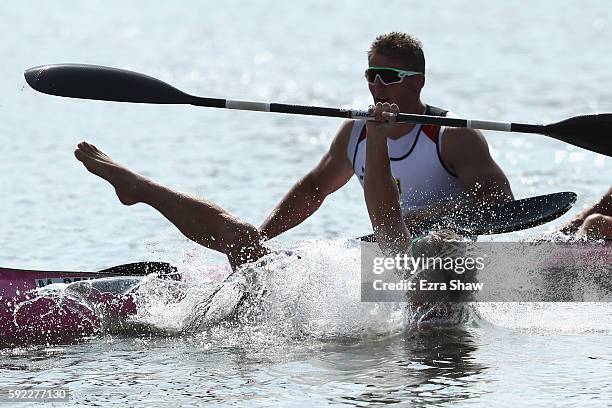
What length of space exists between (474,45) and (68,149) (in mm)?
11224

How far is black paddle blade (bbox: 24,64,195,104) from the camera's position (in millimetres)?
7852

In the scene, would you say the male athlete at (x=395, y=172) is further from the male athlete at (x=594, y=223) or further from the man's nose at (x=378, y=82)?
the male athlete at (x=594, y=223)

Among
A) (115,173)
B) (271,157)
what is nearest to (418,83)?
(115,173)

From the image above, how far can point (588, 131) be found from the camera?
25.3 feet

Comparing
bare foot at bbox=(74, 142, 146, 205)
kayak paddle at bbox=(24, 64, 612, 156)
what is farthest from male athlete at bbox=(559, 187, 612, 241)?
bare foot at bbox=(74, 142, 146, 205)

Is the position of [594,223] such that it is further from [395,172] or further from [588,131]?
[395,172]

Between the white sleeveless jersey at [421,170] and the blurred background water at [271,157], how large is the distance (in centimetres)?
56

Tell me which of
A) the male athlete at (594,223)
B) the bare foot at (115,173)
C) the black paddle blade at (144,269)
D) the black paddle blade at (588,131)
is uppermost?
the black paddle blade at (588,131)

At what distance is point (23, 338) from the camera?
7125 millimetres

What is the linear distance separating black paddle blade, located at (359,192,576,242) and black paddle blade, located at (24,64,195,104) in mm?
1485

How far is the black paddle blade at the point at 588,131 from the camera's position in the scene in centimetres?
766

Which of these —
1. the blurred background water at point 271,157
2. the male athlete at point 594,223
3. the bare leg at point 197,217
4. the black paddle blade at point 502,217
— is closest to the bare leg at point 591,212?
the male athlete at point 594,223

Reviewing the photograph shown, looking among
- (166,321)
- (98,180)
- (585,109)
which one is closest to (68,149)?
(98,180)

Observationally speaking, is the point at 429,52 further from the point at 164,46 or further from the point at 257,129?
the point at 257,129
